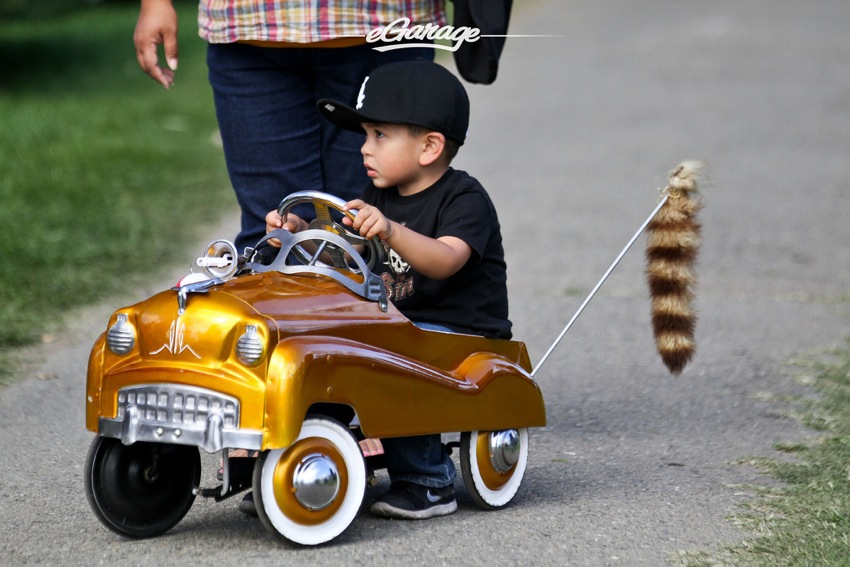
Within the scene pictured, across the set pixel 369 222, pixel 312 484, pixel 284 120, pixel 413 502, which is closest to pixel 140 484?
pixel 312 484

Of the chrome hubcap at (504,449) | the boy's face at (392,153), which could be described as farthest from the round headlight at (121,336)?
the chrome hubcap at (504,449)

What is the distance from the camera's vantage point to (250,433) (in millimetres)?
2516

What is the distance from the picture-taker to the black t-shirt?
3.08 metres

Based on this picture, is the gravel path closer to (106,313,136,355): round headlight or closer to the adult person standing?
(106,313,136,355): round headlight

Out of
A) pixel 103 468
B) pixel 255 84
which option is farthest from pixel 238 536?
pixel 255 84

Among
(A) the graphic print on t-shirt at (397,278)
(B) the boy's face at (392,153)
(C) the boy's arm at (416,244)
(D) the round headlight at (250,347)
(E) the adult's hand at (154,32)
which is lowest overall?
(D) the round headlight at (250,347)

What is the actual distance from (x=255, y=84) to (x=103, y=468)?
1318 mm

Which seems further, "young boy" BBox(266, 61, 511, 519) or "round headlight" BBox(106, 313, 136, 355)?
"young boy" BBox(266, 61, 511, 519)

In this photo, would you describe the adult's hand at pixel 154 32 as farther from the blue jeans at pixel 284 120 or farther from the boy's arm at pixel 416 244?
the boy's arm at pixel 416 244

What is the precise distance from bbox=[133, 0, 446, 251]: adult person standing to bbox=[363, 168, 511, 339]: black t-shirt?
49cm

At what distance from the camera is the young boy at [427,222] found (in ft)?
9.84

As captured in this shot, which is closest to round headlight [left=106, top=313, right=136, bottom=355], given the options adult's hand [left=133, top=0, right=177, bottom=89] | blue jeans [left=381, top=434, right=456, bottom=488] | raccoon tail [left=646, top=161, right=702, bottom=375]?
blue jeans [left=381, top=434, right=456, bottom=488]

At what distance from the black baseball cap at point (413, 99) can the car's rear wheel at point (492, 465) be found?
30.0 inches

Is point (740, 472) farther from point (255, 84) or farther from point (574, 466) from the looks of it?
point (255, 84)
